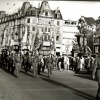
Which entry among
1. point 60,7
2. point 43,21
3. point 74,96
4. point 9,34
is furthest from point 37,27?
point 74,96

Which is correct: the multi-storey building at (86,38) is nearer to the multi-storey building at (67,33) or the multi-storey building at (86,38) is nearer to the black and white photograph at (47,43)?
the black and white photograph at (47,43)

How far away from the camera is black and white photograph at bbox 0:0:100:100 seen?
612 centimetres

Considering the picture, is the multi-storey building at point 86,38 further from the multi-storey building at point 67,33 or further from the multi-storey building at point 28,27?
the multi-storey building at point 28,27

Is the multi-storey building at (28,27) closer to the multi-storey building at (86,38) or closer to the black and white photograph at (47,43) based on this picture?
the black and white photograph at (47,43)

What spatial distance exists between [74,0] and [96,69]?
228 centimetres

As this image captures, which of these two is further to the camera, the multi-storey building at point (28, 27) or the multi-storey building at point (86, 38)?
the multi-storey building at point (86, 38)

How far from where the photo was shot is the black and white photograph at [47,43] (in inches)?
241

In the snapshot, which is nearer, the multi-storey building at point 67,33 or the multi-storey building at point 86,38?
the multi-storey building at point 67,33

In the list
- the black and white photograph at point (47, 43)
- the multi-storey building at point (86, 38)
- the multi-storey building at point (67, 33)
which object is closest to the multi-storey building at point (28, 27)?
the black and white photograph at point (47, 43)

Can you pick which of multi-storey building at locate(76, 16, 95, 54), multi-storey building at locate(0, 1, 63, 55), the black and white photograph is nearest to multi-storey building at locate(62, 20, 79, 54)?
the black and white photograph

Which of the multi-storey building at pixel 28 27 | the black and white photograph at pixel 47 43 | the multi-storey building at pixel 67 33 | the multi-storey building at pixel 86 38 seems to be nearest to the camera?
the black and white photograph at pixel 47 43

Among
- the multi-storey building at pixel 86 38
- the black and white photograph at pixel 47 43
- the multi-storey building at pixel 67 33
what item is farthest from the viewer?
the multi-storey building at pixel 86 38

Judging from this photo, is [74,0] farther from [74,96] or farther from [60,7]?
[74,96]

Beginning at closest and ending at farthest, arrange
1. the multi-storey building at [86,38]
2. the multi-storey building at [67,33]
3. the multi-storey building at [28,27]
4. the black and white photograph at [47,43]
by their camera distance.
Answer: the black and white photograph at [47,43] → the multi-storey building at [28,27] → the multi-storey building at [67,33] → the multi-storey building at [86,38]
